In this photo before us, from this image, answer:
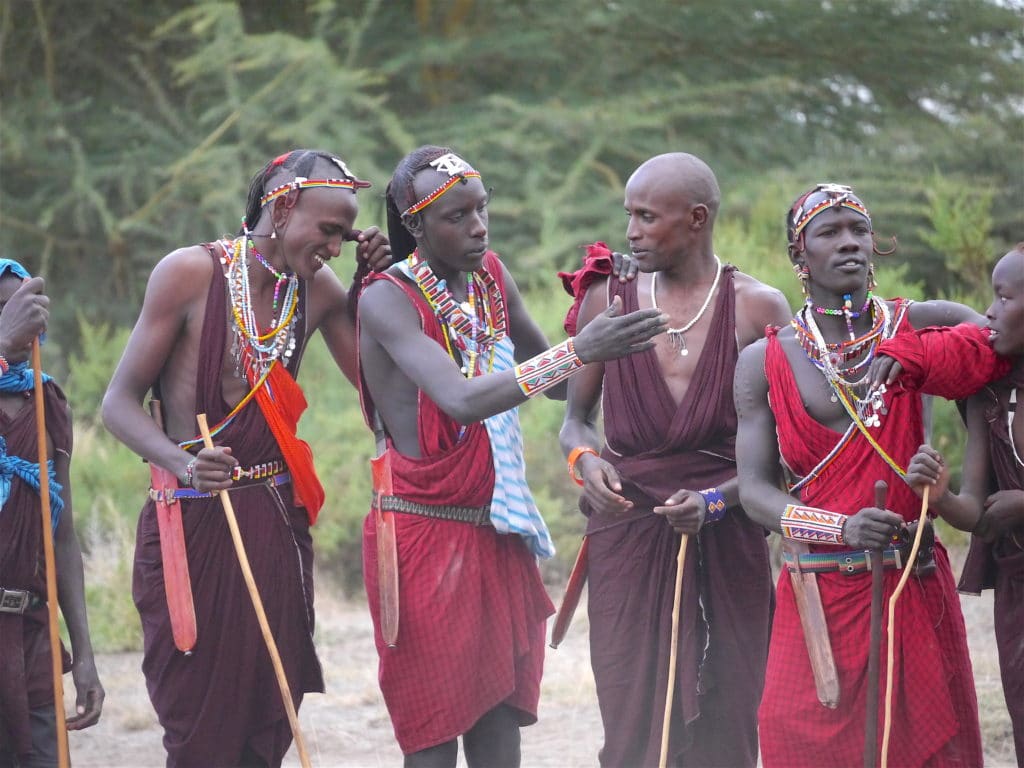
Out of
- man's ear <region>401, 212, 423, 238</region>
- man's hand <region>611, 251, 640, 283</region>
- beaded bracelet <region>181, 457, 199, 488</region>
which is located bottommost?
beaded bracelet <region>181, 457, 199, 488</region>

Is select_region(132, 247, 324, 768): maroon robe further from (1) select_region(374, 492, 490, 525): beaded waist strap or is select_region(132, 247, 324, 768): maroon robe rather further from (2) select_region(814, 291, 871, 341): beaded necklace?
(2) select_region(814, 291, 871, 341): beaded necklace

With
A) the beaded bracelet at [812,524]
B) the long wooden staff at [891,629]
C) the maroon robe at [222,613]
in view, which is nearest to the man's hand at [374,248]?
the maroon robe at [222,613]

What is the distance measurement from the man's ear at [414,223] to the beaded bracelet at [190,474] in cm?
94

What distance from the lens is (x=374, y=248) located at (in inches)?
181

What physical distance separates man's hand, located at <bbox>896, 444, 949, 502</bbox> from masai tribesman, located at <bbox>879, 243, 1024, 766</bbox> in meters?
0.03

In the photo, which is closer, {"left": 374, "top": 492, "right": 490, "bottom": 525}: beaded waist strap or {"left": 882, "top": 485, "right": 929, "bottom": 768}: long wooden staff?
{"left": 882, "top": 485, "right": 929, "bottom": 768}: long wooden staff

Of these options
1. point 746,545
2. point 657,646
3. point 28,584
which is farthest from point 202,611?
point 746,545

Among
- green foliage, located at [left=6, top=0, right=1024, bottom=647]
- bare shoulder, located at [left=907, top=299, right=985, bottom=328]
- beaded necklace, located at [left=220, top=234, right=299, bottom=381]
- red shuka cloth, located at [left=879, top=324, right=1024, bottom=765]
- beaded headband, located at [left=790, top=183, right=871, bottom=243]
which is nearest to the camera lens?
red shuka cloth, located at [left=879, top=324, right=1024, bottom=765]

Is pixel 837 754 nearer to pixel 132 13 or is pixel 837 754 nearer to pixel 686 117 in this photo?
pixel 686 117

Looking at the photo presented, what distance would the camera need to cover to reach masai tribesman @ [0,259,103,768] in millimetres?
4387

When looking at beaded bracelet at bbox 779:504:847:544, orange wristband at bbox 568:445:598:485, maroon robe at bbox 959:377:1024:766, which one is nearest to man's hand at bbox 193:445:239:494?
orange wristband at bbox 568:445:598:485

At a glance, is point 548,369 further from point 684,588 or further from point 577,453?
point 684,588

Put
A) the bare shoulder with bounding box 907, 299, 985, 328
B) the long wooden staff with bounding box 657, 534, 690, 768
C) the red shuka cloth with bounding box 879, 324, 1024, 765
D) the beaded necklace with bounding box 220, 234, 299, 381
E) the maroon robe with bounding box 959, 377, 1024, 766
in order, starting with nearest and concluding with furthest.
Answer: the red shuka cloth with bounding box 879, 324, 1024, 765, the maroon robe with bounding box 959, 377, 1024, 766, the bare shoulder with bounding box 907, 299, 985, 328, the long wooden staff with bounding box 657, 534, 690, 768, the beaded necklace with bounding box 220, 234, 299, 381

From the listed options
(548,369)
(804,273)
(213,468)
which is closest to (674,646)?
(548,369)
